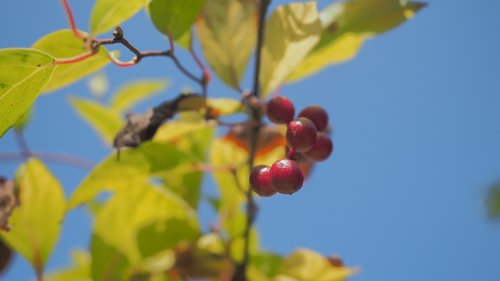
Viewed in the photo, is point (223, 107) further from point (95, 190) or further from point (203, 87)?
point (95, 190)

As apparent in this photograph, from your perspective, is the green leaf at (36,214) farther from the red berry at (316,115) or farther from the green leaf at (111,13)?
the red berry at (316,115)

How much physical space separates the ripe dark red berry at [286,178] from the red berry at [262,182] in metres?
0.03

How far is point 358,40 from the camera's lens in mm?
1341

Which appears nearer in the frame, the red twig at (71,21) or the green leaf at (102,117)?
the red twig at (71,21)

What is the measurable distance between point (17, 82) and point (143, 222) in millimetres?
816

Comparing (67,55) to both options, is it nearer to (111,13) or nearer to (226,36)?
(111,13)

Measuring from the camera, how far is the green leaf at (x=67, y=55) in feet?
3.27

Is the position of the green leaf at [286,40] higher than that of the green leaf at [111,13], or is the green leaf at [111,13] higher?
the green leaf at [111,13]

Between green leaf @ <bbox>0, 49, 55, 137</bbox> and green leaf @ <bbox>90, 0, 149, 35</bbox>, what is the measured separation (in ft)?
0.38

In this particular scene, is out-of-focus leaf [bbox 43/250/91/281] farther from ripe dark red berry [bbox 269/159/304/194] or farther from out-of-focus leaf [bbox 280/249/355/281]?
ripe dark red berry [bbox 269/159/304/194]

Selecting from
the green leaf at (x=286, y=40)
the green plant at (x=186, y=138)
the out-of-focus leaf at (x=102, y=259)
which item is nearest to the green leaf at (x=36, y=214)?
the green plant at (x=186, y=138)

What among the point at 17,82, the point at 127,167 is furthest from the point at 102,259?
the point at 17,82

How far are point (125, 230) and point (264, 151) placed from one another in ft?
1.63

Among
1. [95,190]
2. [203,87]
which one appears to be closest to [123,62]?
[203,87]
